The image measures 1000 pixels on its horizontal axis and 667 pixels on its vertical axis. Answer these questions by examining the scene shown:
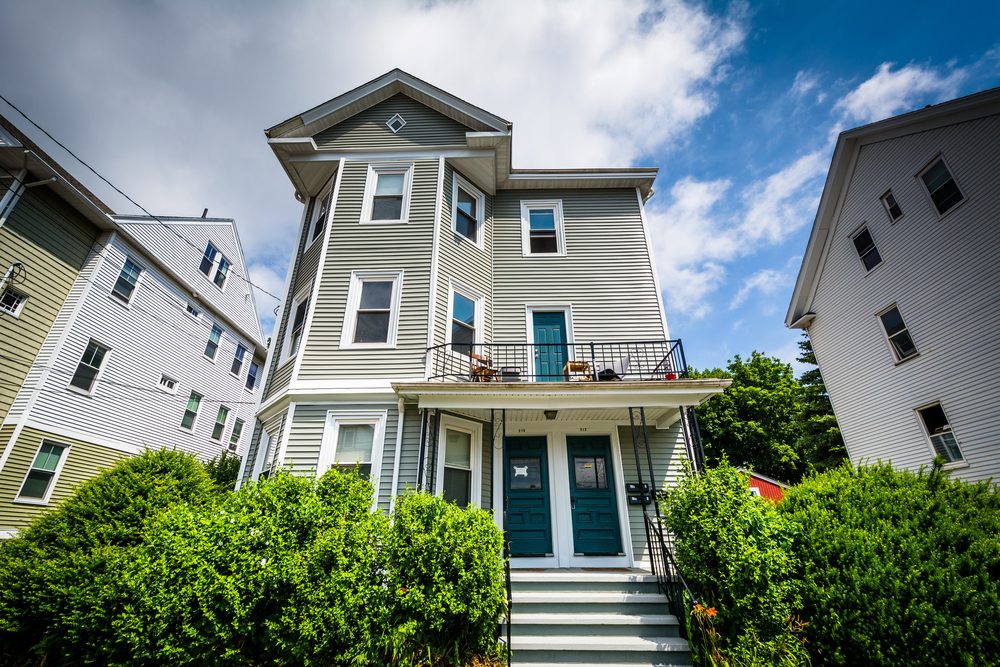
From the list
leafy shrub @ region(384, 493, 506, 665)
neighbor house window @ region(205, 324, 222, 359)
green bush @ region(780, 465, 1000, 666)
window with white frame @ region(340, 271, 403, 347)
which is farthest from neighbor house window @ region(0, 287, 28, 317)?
green bush @ region(780, 465, 1000, 666)

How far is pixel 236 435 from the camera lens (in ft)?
64.2

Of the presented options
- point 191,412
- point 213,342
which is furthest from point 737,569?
point 213,342

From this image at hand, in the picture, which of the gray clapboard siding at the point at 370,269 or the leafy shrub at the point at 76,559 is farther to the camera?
the gray clapboard siding at the point at 370,269

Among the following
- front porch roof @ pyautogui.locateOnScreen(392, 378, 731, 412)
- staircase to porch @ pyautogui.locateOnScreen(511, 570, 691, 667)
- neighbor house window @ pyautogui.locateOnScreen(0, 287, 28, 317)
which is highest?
neighbor house window @ pyautogui.locateOnScreen(0, 287, 28, 317)

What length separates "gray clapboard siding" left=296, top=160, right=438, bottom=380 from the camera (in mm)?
A: 8664

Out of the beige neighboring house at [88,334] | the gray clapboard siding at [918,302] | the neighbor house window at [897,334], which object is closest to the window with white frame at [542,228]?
the gray clapboard siding at [918,302]

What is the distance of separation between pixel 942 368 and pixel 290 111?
18.0 m

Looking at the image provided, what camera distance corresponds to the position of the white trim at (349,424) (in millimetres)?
7738

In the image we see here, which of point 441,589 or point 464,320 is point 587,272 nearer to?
point 464,320

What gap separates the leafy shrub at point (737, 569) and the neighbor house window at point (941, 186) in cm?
1066

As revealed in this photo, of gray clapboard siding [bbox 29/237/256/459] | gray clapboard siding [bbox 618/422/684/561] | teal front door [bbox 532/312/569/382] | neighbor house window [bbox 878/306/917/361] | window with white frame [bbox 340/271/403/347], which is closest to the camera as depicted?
gray clapboard siding [bbox 618/422/684/561]

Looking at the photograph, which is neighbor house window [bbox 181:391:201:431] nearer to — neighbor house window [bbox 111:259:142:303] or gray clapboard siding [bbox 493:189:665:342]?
neighbor house window [bbox 111:259:142:303]

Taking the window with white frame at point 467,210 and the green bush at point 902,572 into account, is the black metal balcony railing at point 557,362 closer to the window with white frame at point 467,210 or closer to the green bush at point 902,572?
the window with white frame at point 467,210

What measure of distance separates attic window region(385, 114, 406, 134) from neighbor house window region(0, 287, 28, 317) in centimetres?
1087
